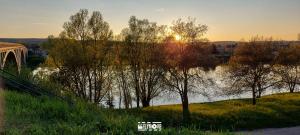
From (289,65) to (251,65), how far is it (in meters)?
16.2

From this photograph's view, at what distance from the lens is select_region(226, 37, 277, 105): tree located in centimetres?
4028

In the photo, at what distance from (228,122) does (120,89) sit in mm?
18795

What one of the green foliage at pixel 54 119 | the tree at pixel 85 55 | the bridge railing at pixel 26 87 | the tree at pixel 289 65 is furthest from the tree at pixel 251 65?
the green foliage at pixel 54 119

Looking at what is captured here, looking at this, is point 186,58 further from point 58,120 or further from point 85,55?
point 58,120

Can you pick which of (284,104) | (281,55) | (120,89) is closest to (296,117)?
(284,104)

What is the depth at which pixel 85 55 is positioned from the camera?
43219 mm

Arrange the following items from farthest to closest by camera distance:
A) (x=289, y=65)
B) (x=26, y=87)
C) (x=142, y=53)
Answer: (x=289, y=65)
(x=142, y=53)
(x=26, y=87)

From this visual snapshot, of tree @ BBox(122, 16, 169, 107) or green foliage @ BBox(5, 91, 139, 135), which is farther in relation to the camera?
tree @ BBox(122, 16, 169, 107)

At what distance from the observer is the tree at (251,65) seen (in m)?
40.3

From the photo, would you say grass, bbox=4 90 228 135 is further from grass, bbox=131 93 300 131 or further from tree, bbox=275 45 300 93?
tree, bbox=275 45 300 93

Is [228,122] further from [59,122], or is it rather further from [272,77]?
[59,122]

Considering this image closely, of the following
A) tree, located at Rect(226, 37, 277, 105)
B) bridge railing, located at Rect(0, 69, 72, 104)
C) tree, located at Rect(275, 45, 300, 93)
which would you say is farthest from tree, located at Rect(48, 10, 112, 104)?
bridge railing, located at Rect(0, 69, 72, 104)

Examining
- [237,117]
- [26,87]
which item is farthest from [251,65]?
[26,87]

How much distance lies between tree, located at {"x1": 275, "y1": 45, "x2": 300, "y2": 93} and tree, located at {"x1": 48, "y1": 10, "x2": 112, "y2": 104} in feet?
65.6
